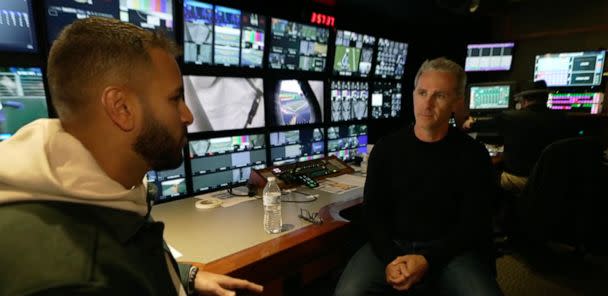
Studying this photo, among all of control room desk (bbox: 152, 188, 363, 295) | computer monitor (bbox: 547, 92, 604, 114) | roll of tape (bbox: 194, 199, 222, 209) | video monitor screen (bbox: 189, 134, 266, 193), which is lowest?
control room desk (bbox: 152, 188, 363, 295)

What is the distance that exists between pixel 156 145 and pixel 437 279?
124 cm

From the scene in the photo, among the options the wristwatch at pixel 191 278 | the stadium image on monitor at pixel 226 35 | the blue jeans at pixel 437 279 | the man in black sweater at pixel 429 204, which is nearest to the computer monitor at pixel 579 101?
the man in black sweater at pixel 429 204

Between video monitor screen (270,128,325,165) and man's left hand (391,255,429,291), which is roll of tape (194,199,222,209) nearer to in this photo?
video monitor screen (270,128,325,165)

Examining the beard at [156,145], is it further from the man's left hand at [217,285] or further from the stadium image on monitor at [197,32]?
the stadium image on monitor at [197,32]

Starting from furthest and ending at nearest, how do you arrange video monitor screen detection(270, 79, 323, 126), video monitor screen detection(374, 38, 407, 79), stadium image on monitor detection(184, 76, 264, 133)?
video monitor screen detection(374, 38, 407, 79) < video monitor screen detection(270, 79, 323, 126) < stadium image on monitor detection(184, 76, 264, 133)

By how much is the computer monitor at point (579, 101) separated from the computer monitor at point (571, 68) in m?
0.12

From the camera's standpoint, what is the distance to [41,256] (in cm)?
57

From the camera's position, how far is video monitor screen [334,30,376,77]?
110 inches

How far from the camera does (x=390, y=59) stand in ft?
10.7

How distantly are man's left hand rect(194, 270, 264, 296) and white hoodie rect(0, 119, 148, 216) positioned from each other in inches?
15.5

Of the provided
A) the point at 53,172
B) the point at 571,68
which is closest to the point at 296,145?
the point at 53,172

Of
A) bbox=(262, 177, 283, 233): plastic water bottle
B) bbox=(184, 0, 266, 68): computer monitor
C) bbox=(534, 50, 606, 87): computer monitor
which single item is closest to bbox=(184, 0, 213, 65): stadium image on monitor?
bbox=(184, 0, 266, 68): computer monitor

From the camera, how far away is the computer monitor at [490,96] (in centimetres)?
400

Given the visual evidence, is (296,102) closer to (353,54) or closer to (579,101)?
(353,54)
